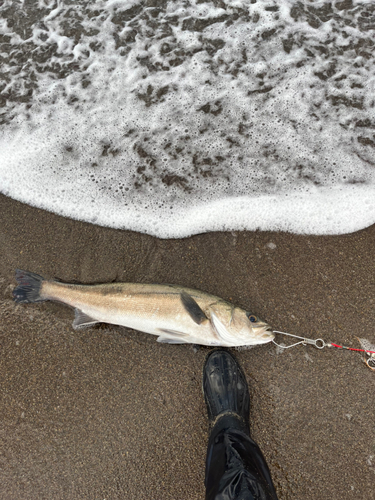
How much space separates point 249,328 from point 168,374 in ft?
3.20

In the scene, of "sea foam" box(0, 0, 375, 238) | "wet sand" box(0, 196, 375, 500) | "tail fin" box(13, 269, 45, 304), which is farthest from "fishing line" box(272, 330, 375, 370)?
"tail fin" box(13, 269, 45, 304)

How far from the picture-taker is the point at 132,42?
3.60 m

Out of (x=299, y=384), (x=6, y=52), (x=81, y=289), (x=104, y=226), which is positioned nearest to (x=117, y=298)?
(x=81, y=289)

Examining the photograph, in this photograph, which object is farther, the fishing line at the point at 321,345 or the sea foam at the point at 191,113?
the sea foam at the point at 191,113

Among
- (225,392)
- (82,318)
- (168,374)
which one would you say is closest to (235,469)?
(225,392)

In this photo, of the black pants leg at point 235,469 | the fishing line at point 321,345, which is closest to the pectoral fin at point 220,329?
the fishing line at point 321,345

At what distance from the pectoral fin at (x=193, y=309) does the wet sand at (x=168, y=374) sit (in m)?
0.38

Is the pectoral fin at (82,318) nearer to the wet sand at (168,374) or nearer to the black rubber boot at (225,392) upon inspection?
the wet sand at (168,374)

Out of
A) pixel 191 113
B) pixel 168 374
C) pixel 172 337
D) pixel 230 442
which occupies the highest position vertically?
pixel 191 113

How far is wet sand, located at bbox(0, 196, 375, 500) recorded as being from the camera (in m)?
2.80

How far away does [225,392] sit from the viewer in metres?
2.83

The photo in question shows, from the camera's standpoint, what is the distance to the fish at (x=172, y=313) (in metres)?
2.74

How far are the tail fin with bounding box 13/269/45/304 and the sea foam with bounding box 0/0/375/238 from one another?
31.2 inches

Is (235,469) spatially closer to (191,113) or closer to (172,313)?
(172,313)
